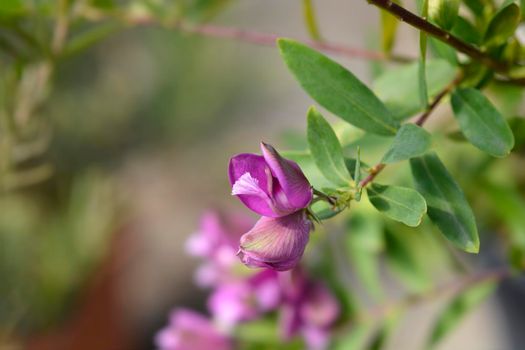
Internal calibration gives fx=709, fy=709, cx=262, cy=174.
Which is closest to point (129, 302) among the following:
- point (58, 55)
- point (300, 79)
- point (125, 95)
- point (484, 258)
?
point (125, 95)

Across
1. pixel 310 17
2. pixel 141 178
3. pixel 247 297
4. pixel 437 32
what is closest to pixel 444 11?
pixel 437 32

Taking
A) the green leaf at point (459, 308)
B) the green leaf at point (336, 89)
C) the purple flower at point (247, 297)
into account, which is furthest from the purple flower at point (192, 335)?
the green leaf at point (336, 89)

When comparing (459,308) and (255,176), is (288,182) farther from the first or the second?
(459,308)

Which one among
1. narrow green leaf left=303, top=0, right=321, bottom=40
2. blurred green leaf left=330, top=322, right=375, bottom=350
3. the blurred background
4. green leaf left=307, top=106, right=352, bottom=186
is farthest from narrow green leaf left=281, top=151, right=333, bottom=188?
the blurred background

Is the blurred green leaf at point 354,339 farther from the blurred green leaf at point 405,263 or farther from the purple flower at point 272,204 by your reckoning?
the purple flower at point 272,204

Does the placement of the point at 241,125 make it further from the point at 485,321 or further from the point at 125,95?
the point at 485,321

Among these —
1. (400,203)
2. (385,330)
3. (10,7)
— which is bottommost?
(385,330)
